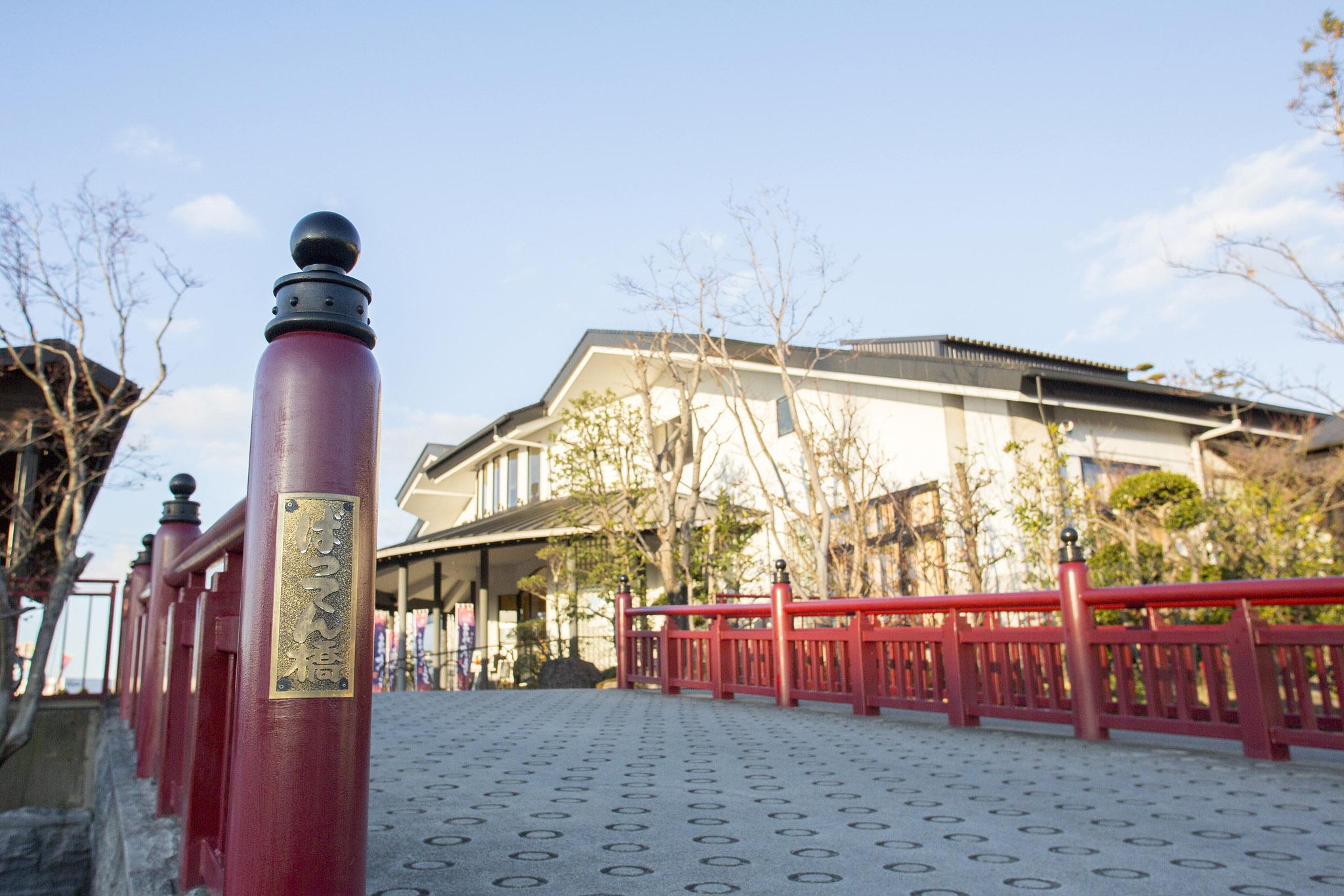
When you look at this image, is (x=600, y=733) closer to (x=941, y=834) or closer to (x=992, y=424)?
(x=941, y=834)

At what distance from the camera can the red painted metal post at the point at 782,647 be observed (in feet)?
28.1

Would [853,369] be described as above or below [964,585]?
above

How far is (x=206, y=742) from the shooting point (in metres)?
2.21

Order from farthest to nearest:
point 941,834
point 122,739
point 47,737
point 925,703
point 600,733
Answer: point 47,737
point 925,703
point 600,733
point 122,739
point 941,834

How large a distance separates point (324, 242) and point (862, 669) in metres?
6.71

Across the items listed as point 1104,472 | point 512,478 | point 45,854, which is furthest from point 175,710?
point 512,478

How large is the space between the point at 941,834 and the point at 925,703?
4.04 m

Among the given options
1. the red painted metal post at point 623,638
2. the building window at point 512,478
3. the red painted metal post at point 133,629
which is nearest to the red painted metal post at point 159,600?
the red painted metal post at point 133,629

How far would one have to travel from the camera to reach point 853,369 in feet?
46.6

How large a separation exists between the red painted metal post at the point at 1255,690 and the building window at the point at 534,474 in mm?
17391

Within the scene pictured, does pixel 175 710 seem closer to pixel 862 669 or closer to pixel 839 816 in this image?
pixel 839 816

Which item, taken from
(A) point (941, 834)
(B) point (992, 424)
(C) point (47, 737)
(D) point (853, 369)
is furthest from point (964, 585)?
(C) point (47, 737)

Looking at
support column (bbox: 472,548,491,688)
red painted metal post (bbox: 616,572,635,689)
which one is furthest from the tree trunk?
support column (bbox: 472,548,491,688)

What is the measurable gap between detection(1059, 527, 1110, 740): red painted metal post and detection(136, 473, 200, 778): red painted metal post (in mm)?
5310
